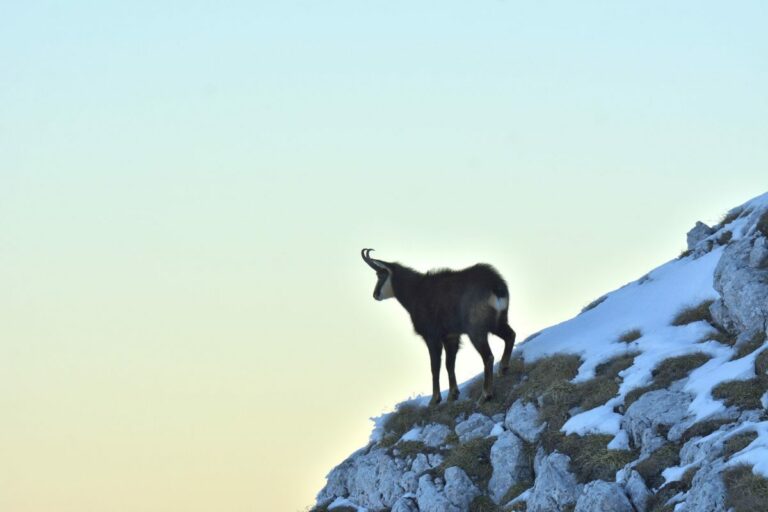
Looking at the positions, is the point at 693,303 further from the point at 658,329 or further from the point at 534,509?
the point at 534,509

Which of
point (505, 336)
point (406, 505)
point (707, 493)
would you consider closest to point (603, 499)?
point (707, 493)

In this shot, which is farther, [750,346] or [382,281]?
[382,281]

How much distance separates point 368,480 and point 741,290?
28.8 feet

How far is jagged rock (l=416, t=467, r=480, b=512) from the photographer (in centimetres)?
2397

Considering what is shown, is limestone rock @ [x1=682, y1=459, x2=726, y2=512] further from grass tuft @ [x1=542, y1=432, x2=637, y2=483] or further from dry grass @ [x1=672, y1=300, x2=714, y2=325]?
dry grass @ [x1=672, y1=300, x2=714, y2=325]

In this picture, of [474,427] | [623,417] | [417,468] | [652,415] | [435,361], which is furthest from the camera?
[435,361]

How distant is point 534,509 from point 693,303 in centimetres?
763

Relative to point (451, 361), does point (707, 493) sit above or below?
below

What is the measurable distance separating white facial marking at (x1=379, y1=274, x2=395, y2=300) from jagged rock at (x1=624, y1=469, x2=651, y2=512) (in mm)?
12127

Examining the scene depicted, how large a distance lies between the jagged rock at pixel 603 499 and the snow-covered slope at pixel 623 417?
21mm

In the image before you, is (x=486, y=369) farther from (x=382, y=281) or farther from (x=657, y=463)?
(x=657, y=463)

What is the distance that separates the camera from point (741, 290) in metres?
24.5

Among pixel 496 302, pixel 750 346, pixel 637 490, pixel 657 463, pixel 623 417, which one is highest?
pixel 496 302

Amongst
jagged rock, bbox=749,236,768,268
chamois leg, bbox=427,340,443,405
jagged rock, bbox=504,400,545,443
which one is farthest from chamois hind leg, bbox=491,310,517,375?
jagged rock, bbox=749,236,768,268
